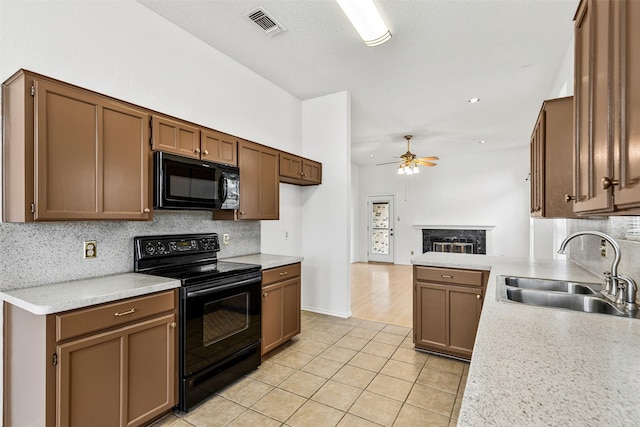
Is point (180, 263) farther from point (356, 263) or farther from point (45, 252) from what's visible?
point (356, 263)

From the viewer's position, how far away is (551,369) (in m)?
0.89

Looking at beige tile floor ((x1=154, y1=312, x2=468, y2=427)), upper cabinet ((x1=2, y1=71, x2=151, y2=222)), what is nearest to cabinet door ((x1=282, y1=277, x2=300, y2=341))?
beige tile floor ((x1=154, y1=312, x2=468, y2=427))

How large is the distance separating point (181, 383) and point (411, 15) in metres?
3.18

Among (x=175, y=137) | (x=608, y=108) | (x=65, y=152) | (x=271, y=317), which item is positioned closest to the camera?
(x=608, y=108)

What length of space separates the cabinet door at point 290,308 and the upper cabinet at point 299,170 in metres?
1.19

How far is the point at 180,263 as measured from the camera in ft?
8.41

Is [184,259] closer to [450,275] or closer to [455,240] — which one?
[450,275]

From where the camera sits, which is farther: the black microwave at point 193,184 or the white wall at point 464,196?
the white wall at point 464,196

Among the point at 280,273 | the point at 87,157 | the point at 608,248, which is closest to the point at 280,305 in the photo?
the point at 280,273

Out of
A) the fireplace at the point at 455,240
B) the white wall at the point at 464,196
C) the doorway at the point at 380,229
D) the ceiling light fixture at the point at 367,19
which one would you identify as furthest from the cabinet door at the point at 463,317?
the doorway at the point at 380,229

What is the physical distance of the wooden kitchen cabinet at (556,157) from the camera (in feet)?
6.58

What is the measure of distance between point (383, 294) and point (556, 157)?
144 inches

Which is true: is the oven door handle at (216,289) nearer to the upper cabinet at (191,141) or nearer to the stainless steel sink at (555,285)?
the upper cabinet at (191,141)

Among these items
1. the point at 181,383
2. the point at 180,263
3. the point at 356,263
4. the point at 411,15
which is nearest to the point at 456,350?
the point at 181,383
